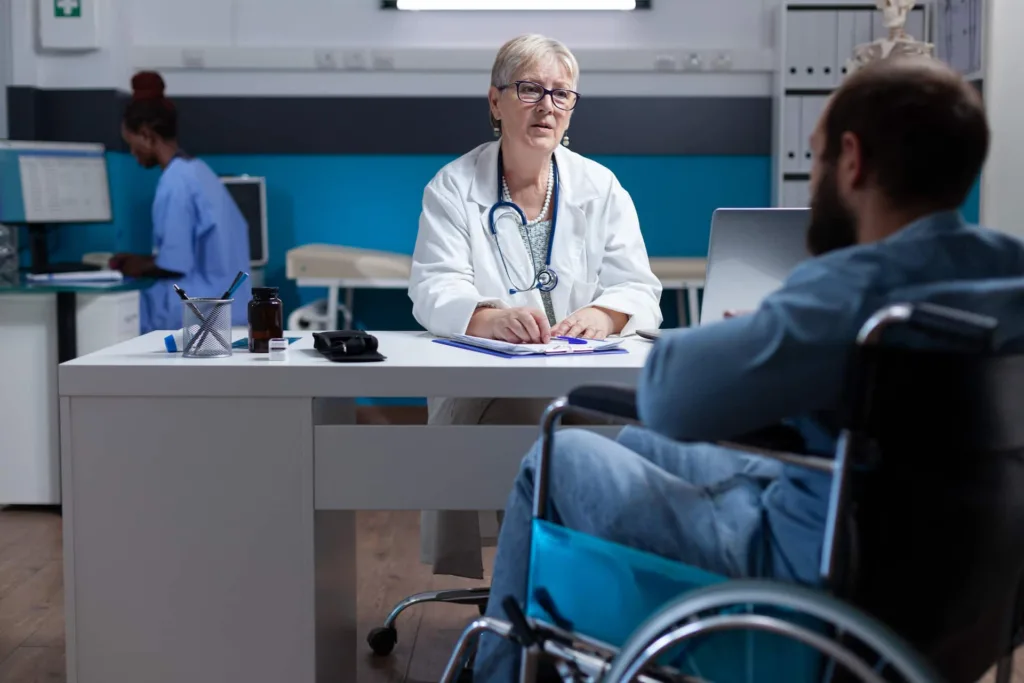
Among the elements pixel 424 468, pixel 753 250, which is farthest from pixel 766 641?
pixel 753 250

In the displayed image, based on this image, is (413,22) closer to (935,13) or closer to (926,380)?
(935,13)

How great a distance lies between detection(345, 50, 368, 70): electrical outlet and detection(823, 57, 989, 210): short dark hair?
392cm

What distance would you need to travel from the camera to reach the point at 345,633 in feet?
6.77

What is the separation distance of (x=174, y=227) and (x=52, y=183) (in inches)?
16.5

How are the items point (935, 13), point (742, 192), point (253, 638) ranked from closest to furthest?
point (253, 638)
point (935, 13)
point (742, 192)

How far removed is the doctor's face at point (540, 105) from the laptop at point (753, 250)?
1.99ft

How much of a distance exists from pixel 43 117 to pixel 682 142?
2.66m

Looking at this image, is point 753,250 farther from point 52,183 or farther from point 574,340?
point 52,183

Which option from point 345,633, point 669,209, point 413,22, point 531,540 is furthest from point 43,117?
point 531,540

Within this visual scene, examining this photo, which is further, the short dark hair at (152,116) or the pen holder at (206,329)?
the short dark hair at (152,116)

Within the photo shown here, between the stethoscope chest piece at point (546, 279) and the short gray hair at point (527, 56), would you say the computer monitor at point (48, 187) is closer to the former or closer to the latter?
the short gray hair at point (527, 56)

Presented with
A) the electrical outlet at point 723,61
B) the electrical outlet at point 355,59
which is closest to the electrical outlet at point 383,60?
the electrical outlet at point 355,59

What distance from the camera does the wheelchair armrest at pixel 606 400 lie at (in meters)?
1.21

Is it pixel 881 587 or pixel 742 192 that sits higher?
pixel 742 192
